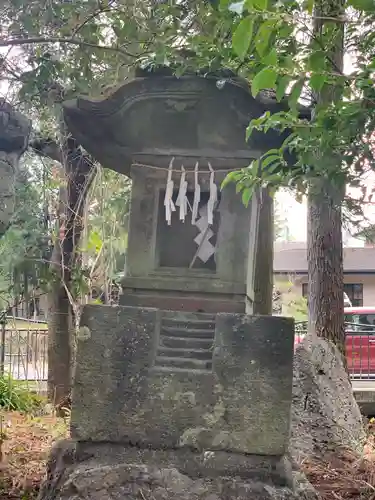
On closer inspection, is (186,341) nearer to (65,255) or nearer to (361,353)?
(65,255)

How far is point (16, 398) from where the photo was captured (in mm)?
7832

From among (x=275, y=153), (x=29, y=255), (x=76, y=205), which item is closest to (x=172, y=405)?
(x=275, y=153)

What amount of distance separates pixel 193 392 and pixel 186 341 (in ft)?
1.16

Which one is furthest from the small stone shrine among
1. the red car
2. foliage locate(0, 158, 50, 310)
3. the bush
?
the red car

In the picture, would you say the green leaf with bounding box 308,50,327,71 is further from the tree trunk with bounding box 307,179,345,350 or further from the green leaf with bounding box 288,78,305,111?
the tree trunk with bounding box 307,179,345,350

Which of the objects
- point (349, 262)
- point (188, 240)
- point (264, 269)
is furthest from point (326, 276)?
point (349, 262)

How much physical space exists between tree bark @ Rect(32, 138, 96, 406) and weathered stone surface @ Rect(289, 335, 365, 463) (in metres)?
3.11

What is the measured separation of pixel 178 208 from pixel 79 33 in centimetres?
140

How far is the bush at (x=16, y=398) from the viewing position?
7695 millimetres

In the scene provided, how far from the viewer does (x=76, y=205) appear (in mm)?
7531

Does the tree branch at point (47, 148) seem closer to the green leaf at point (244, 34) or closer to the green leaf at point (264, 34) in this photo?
the green leaf at point (264, 34)

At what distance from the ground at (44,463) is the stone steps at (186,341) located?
1461mm

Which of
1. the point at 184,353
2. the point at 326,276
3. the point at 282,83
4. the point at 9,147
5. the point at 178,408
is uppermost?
the point at 9,147

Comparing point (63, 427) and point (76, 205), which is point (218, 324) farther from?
point (76, 205)
